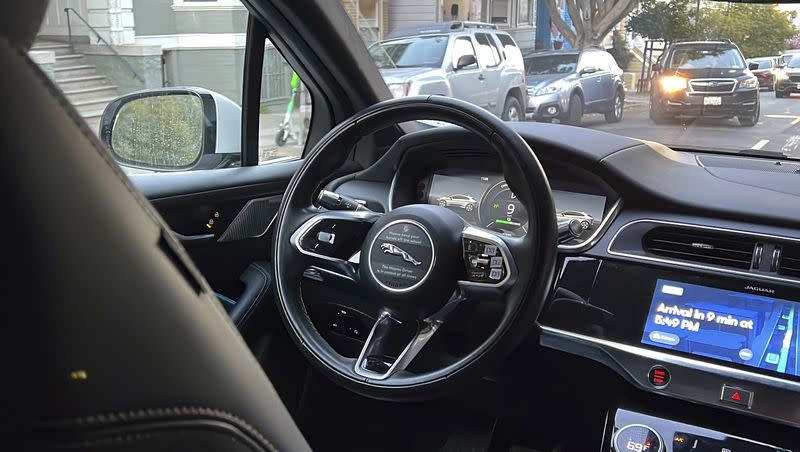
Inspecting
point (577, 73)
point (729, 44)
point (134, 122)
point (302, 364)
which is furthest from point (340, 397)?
point (577, 73)

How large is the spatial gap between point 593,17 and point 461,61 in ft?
10.4

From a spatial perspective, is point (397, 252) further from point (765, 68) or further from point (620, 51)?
point (620, 51)

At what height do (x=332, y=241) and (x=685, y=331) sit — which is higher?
(x=332, y=241)

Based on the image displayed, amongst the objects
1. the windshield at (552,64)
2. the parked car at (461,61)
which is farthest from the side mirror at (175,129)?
the windshield at (552,64)

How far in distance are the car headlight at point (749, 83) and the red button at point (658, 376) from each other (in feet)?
3.70

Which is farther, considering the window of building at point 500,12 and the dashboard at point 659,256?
the window of building at point 500,12

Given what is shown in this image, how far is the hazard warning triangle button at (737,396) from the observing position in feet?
6.46

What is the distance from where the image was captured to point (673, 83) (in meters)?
2.83

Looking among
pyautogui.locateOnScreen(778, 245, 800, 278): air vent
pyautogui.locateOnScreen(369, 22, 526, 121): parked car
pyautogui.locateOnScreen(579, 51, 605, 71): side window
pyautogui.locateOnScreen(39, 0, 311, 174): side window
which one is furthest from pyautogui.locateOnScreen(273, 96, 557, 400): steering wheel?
pyautogui.locateOnScreen(369, 22, 526, 121): parked car

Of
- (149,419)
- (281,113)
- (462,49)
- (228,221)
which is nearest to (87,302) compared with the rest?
Answer: (149,419)

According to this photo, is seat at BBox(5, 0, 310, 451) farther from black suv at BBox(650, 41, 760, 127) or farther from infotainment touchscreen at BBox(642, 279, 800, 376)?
black suv at BBox(650, 41, 760, 127)

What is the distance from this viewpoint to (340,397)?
2.74m

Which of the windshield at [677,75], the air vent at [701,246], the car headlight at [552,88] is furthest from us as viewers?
the car headlight at [552,88]

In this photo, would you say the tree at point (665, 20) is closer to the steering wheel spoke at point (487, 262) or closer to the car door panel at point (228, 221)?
the steering wheel spoke at point (487, 262)
